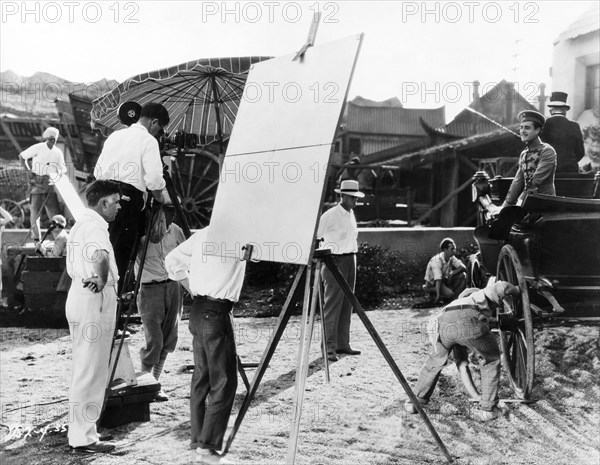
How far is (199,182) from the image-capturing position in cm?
1224

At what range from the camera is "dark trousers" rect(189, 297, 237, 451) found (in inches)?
129

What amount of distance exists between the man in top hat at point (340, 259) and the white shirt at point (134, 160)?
230cm

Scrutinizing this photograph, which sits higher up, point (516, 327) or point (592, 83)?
point (592, 83)

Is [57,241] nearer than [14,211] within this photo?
Yes

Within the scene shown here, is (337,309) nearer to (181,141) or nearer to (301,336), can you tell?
(181,141)

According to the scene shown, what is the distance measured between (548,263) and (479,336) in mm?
707

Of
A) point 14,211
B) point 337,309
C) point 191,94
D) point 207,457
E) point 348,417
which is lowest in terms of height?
point 348,417

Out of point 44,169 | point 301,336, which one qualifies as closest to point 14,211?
point 44,169

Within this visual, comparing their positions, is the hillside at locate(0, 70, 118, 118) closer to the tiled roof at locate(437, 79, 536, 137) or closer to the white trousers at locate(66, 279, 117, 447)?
the white trousers at locate(66, 279, 117, 447)

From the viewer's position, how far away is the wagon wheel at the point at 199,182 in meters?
12.0

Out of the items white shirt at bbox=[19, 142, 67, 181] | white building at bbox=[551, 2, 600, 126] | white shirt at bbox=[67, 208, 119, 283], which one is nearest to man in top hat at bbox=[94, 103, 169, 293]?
white shirt at bbox=[67, 208, 119, 283]

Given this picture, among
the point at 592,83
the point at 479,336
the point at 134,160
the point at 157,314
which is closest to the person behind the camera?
the point at 134,160

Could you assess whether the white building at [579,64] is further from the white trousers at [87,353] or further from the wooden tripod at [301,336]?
the white trousers at [87,353]

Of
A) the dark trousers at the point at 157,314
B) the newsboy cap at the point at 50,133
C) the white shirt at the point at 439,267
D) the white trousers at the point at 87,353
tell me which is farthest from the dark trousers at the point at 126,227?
the white shirt at the point at 439,267
